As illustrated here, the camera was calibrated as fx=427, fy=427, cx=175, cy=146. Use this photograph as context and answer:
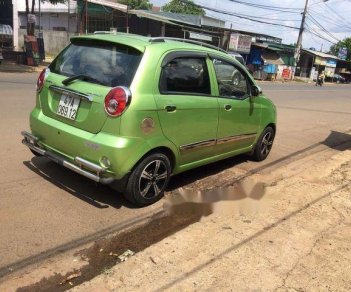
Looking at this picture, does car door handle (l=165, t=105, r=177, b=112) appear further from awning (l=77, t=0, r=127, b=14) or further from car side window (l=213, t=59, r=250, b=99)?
awning (l=77, t=0, r=127, b=14)

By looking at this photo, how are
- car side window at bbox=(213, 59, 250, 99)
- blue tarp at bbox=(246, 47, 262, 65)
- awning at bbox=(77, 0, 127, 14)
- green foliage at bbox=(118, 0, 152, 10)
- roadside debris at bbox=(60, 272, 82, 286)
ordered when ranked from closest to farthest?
1. roadside debris at bbox=(60, 272, 82, 286)
2. car side window at bbox=(213, 59, 250, 99)
3. awning at bbox=(77, 0, 127, 14)
4. blue tarp at bbox=(246, 47, 262, 65)
5. green foliage at bbox=(118, 0, 152, 10)

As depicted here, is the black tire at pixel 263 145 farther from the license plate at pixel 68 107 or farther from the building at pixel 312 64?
the building at pixel 312 64

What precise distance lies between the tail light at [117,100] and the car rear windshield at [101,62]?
127 mm

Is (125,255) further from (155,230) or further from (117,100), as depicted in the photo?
(117,100)

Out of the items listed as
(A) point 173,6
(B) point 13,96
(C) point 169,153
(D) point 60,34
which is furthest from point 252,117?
(A) point 173,6

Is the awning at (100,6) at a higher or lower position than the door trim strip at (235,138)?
higher

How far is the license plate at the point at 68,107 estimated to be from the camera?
4418 mm

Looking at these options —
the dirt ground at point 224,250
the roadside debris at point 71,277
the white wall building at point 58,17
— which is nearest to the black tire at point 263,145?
the dirt ground at point 224,250

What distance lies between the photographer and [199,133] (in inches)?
199

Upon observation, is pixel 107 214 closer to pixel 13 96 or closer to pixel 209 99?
pixel 209 99

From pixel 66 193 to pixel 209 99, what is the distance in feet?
6.52

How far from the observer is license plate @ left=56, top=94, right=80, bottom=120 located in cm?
442

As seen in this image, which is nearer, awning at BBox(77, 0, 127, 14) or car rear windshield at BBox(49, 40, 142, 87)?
car rear windshield at BBox(49, 40, 142, 87)

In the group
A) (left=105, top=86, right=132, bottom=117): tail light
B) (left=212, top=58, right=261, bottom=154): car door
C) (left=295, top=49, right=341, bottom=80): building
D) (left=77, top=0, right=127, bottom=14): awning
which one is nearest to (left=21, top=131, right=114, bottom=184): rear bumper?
(left=105, top=86, right=132, bottom=117): tail light
